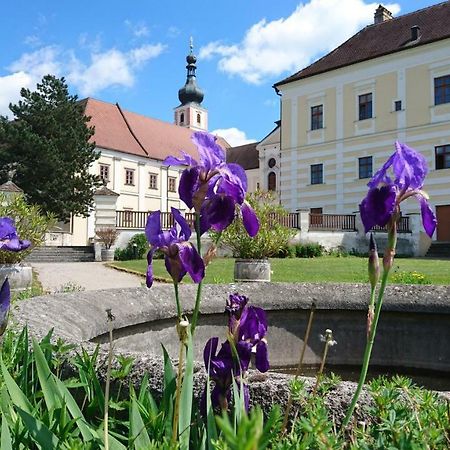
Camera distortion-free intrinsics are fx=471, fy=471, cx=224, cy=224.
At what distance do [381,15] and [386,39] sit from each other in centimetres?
431

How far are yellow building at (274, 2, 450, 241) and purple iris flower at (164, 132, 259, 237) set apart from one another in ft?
77.0

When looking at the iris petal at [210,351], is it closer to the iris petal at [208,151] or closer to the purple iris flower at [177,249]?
the purple iris flower at [177,249]

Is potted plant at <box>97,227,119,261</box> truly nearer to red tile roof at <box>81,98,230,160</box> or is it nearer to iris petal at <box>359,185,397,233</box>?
red tile roof at <box>81,98,230,160</box>

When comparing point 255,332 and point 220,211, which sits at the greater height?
point 220,211

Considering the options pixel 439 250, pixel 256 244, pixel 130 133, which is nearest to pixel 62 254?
pixel 256 244

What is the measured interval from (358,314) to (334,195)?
2493 centimetres

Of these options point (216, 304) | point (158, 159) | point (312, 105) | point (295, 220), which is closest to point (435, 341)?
point (216, 304)

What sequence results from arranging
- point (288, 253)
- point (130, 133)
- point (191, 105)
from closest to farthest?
point (288, 253)
point (130, 133)
point (191, 105)

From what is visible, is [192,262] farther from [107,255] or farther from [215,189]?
[107,255]

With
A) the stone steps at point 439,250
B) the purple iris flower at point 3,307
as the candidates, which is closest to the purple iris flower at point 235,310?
the purple iris flower at point 3,307

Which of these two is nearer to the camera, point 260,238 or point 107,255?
point 260,238

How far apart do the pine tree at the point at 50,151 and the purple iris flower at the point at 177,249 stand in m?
28.8

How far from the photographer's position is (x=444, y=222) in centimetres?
2461

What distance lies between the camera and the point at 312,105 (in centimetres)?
2895
